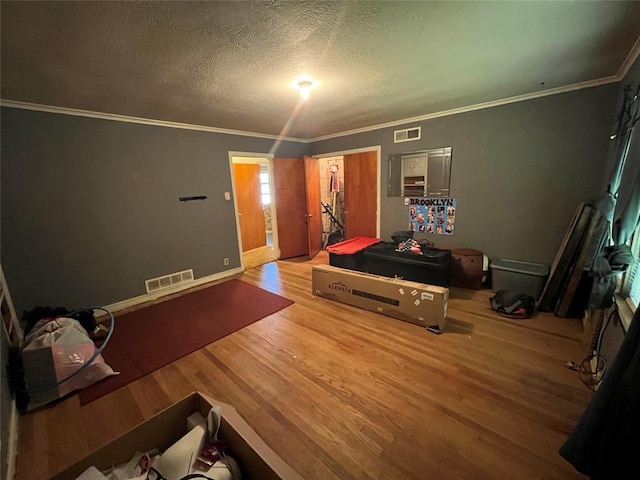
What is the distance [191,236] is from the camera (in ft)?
12.7

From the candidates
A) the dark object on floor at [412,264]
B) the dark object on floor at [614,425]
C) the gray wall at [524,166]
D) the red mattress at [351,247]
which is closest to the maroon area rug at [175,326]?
the red mattress at [351,247]

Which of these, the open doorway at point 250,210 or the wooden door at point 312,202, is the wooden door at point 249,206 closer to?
the open doorway at point 250,210

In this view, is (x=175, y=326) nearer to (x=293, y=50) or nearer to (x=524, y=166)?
(x=293, y=50)

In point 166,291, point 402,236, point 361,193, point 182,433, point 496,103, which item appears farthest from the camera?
point 361,193

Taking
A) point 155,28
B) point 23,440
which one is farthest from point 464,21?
point 23,440

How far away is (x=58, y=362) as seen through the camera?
72.7 inches

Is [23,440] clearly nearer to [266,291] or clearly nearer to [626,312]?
[266,291]

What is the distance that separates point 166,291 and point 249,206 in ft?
9.05

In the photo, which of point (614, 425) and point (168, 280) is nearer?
point (614, 425)

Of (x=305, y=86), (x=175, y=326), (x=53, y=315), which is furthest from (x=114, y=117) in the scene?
(x=175, y=326)

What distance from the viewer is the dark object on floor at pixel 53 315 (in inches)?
92.7

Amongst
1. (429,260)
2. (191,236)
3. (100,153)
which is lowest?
(429,260)

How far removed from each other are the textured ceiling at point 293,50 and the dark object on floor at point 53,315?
6.49 feet

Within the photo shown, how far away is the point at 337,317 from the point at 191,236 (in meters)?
2.58
